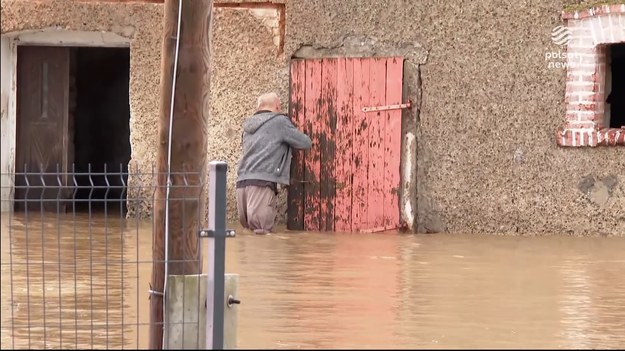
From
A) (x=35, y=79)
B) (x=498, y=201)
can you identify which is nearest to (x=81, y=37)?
(x=35, y=79)

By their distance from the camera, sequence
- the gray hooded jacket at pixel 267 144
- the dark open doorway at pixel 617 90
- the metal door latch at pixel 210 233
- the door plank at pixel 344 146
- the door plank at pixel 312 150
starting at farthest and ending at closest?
the dark open doorway at pixel 617 90 → the door plank at pixel 312 150 → the door plank at pixel 344 146 → the gray hooded jacket at pixel 267 144 → the metal door latch at pixel 210 233

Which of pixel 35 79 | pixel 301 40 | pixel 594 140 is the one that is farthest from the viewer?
pixel 35 79

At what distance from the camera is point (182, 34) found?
23.7 ft

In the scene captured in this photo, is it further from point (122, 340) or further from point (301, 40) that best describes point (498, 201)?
point (122, 340)

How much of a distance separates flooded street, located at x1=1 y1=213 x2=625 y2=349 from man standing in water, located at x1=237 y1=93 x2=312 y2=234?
0.88 ft

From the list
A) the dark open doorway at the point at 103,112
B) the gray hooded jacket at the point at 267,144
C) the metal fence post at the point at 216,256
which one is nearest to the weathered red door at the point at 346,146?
the gray hooded jacket at the point at 267,144

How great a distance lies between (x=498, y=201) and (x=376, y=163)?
1276 mm

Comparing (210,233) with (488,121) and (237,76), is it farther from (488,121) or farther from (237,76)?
(237,76)

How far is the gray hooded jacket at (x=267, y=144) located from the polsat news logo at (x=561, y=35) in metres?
2.62

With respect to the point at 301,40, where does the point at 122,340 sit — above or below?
below

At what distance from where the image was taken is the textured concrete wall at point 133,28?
46.8ft

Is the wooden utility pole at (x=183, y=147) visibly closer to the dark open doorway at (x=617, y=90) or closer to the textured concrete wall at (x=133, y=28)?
the textured concrete wall at (x=133, y=28)

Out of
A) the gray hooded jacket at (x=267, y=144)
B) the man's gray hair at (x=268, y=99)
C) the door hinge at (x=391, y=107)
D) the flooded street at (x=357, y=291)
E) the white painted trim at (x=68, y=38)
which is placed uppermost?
the white painted trim at (x=68, y=38)

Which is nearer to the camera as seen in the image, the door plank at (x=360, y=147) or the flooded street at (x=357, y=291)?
the flooded street at (x=357, y=291)
